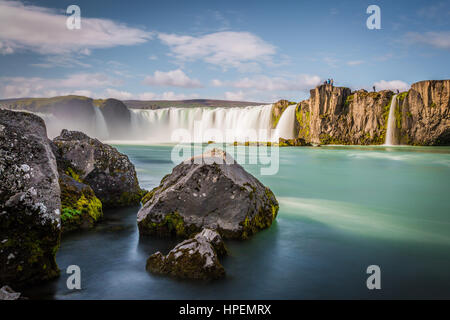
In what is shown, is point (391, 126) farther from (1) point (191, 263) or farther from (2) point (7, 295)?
(2) point (7, 295)

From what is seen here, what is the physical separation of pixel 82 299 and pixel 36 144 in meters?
2.42

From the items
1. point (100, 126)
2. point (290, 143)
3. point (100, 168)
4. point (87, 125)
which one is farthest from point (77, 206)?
point (100, 126)

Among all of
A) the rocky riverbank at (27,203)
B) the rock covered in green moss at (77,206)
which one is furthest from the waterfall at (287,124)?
the rocky riverbank at (27,203)

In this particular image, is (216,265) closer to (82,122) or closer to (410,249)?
(410,249)

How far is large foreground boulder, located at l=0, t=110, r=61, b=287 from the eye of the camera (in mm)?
4301

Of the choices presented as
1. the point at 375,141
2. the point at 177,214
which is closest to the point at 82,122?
the point at 375,141

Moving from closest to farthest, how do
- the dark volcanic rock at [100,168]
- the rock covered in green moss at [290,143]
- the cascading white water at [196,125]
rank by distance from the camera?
the dark volcanic rock at [100,168] < the rock covered in green moss at [290,143] < the cascading white water at [196,125]

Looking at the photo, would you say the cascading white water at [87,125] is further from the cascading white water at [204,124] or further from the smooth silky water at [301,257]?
the smooth silky water at [301,257]

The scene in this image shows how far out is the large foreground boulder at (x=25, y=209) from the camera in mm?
4301

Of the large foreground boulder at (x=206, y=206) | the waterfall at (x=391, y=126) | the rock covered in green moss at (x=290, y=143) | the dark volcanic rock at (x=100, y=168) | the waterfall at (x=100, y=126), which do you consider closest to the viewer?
the large foreground boulder at (x=206, y=206)

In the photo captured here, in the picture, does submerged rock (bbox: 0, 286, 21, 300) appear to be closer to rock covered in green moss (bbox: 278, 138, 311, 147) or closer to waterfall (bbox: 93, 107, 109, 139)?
rock covered in green moss (bbox: 278, 138, 311, 147)

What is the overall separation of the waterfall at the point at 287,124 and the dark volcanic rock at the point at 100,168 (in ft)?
190

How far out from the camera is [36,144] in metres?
4.90
